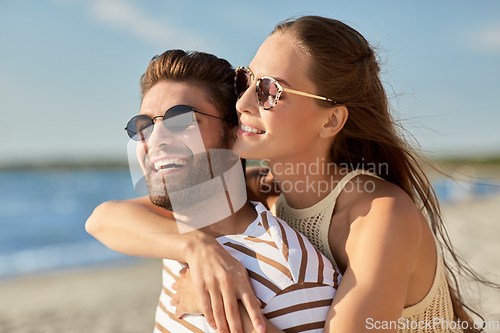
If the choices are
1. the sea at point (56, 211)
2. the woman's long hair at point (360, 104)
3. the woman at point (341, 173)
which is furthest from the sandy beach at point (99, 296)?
the woman at point (341, 173)

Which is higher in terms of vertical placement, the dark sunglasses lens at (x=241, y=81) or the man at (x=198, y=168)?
the dark sunglasses lens at (x=241, y=81)

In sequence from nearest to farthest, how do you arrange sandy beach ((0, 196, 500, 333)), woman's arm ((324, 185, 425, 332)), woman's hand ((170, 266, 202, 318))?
woman's arm ((324, 185, 425, 332)), woman's hand ((170, 266, 202, 318)), sandy beach ((0, 196, 500, 333))

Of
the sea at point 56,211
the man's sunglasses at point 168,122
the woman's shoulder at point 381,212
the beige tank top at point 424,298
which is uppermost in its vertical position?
the man's sunglasses at point 168,122

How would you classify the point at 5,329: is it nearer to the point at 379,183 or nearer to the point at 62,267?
the point at 62,267

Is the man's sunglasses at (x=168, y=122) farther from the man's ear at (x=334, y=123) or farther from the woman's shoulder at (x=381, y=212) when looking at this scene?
the woman's shoulder at (x=381, y=212)

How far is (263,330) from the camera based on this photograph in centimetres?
177

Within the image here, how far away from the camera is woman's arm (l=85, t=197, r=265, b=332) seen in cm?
187

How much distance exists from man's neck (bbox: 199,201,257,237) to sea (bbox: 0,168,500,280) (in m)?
1.52

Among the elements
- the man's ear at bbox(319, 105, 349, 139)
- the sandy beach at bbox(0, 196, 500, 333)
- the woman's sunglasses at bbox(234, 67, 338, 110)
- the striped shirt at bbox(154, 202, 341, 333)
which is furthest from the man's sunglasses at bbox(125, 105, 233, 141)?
the sandy beach at bbox(0, 196, 500, 333)

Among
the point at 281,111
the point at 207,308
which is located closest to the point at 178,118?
the point at 281,111

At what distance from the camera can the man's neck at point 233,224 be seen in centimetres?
263

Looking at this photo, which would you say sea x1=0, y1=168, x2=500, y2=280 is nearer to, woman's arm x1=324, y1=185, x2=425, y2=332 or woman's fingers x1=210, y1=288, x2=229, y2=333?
woman's arm x1=324, y1=185, x2=425, y2=332

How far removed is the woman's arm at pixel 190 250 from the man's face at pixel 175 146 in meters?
0.23

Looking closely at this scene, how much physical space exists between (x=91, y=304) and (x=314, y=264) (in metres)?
7.64
